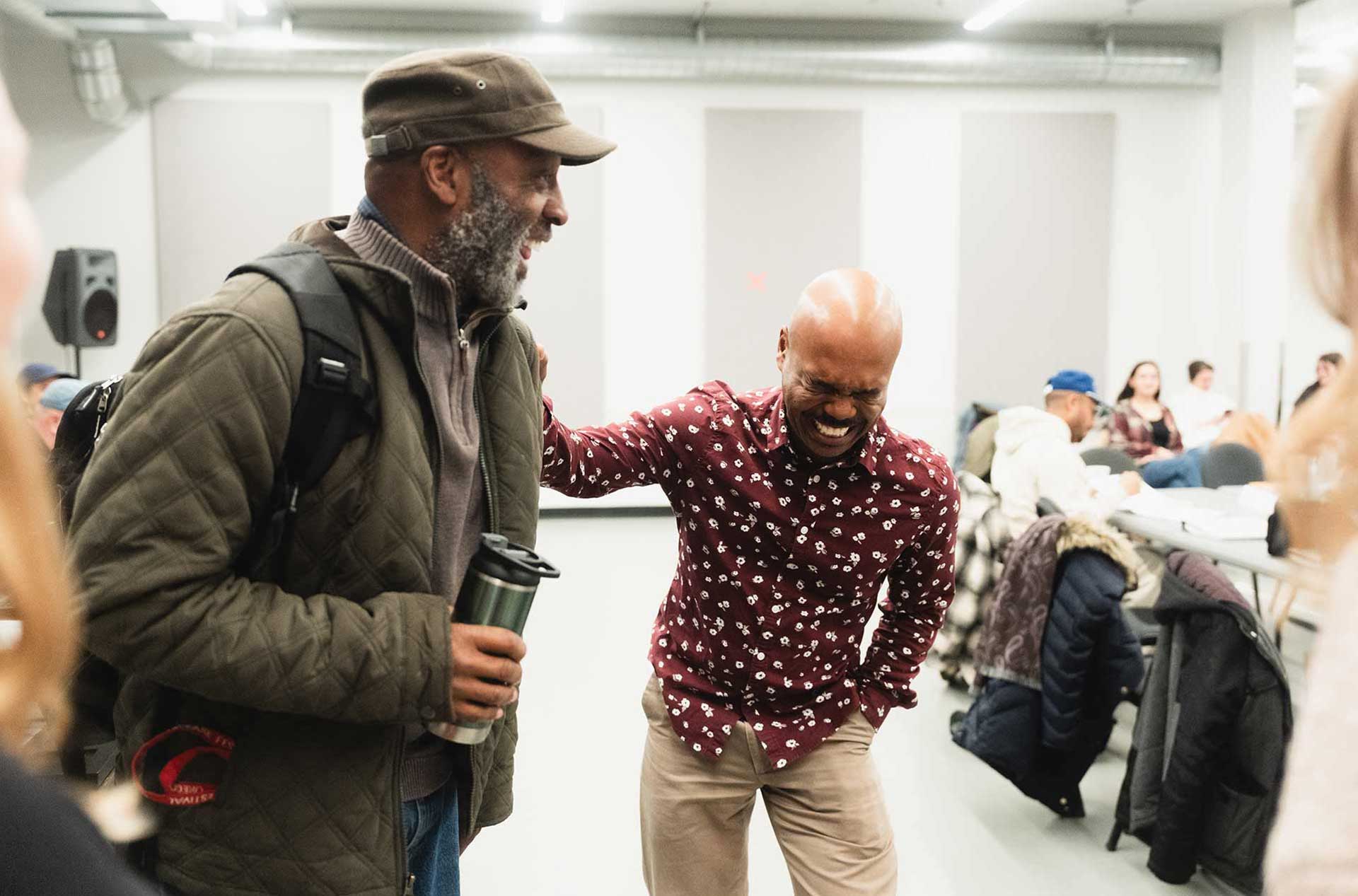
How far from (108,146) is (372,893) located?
366 inches

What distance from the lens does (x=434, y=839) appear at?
1466 mm

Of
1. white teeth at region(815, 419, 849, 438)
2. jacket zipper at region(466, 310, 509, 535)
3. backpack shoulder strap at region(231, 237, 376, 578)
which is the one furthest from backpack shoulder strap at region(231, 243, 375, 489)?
white teeth at region(815, 419, 849, 438)

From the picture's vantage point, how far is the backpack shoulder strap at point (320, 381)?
1.16 metres

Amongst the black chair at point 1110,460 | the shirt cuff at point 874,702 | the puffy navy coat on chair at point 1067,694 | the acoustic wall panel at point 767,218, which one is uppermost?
the acoustic wall panel at point 767,218

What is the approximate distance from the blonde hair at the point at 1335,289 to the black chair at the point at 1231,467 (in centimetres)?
501

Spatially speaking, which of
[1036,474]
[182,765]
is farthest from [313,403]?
[1036,474]

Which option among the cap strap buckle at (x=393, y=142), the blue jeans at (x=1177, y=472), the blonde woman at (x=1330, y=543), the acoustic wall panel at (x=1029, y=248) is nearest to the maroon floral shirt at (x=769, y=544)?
the cap strap buckle at (x=393, y=142)

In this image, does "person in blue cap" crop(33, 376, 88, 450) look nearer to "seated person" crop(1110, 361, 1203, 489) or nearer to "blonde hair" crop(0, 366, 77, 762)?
"blonde hair" crop(0, 366, 77, 762)

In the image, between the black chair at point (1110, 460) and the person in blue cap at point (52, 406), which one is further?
the black chair at point (1110, 460)

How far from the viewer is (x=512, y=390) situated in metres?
1.48

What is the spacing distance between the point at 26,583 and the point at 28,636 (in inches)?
1.1

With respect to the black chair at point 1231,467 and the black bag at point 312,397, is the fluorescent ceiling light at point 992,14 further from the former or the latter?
the black bag at point 312,397

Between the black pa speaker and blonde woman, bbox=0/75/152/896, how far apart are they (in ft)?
29.0

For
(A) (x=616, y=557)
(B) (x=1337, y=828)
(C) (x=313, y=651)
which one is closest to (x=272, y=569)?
(C) (x=313, y=651)
